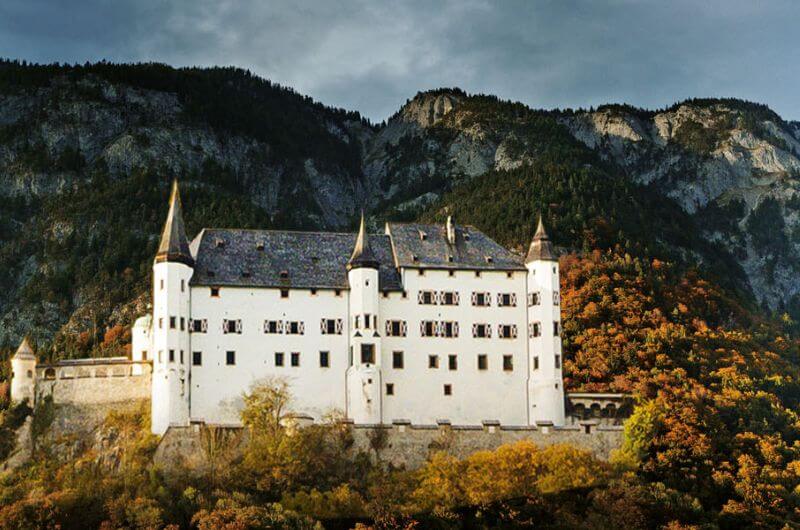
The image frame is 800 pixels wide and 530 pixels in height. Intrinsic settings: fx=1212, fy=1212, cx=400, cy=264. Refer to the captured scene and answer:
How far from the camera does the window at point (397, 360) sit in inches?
3533

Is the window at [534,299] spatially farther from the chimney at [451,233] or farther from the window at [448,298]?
the chimney at [451,233]

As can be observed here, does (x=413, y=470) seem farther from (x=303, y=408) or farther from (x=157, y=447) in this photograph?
(x=157, y=447)

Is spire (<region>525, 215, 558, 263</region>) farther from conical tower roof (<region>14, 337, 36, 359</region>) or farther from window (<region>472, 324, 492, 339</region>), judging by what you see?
conical tower roof (<region>14, 337, 36, 359</region>)

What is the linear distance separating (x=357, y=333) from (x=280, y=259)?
911 cm

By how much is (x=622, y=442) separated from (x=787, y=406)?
95.4 ft

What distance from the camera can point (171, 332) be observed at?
3381 inches

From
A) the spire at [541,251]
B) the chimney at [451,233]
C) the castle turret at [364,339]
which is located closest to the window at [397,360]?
the castle turret at [364,339]

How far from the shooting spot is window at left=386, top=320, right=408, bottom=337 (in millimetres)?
90312

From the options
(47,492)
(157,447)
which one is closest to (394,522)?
(157,447)

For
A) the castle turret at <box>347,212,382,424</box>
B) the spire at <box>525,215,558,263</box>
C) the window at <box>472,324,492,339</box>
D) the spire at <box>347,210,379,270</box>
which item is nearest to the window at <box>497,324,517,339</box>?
the window at <box>472,324,492,339</box>

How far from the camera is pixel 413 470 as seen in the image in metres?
81.6

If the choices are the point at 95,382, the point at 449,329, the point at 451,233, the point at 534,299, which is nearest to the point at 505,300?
the point at 534,299

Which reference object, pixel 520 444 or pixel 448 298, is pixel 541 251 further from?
pixel 520 444

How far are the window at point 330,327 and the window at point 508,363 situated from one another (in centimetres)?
1257
